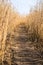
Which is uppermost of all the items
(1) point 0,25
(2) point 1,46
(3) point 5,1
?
(3) point 5,1

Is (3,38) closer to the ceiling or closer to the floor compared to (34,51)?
closer to the ceiling

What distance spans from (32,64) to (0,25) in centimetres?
114

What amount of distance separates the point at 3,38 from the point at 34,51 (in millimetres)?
2068

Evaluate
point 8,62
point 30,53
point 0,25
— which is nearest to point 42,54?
point 30,53

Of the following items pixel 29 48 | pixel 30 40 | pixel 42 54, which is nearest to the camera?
pixel 42 54

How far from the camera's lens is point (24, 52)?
20.2 feet

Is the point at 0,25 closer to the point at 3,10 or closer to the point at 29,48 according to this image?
the point at 3,10

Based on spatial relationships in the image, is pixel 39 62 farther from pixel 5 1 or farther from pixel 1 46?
pixel 5 1

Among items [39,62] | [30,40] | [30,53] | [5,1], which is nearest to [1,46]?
[5,1]

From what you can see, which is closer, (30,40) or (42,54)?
(42,54)

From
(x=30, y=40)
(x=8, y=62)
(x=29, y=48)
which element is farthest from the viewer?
(x=30, y=40)

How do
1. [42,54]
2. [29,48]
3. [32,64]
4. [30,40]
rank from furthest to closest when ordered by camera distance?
[30,40] → [29,48] → [42,54] → [32,64]

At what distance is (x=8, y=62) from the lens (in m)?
4.71

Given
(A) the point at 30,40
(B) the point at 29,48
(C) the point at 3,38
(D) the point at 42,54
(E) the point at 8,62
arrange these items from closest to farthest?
(C) the point at 3,38 → (E) the point at 8,62 → (D) the point at 42,54 → (B) the point at 29,48 → (A) the point at 30,40
